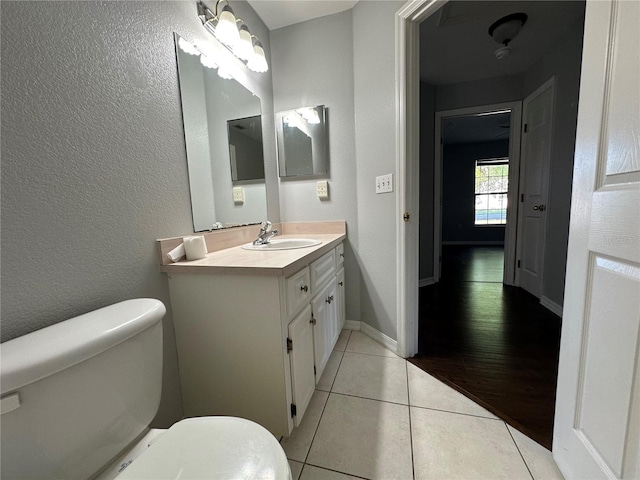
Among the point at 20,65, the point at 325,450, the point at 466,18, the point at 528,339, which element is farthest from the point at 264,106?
the point at 528,339

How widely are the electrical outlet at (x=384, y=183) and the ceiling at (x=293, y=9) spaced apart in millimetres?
1171

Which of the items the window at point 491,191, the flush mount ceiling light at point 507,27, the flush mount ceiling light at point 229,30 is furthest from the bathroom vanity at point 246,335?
the window at point 491,191

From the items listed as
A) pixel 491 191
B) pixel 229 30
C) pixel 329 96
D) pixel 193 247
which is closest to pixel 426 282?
pixel 329 96

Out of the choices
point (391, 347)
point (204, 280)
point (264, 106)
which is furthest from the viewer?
point (264, 106)

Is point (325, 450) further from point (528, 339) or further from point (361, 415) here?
point (528, 339)

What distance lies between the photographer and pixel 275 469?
1.75 ft

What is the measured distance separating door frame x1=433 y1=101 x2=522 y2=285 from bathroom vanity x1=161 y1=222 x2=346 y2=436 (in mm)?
2534

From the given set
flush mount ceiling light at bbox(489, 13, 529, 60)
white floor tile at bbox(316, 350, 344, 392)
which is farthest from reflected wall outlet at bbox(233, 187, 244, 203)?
flush mount ceiling light at bbox(489, 13, 529, 60)

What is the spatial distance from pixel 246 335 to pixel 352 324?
4.04ft

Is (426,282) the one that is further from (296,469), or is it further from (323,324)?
(296,469)

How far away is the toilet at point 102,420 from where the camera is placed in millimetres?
474

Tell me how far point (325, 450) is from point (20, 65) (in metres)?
1.55

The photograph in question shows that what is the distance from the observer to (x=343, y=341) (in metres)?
1.87

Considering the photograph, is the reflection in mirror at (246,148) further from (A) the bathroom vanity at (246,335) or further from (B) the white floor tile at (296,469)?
(B) the white floor tile at (296,469)
